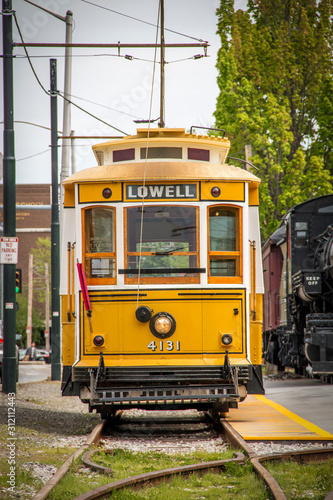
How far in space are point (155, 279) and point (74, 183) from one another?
5.61 feet

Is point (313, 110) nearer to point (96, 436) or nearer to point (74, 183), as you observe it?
point (74, 183)

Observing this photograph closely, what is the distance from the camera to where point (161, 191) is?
31.6 feet

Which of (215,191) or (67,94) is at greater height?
(67,94)

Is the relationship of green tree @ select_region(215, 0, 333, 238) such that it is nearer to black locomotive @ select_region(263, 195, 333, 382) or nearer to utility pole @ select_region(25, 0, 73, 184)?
black locomotive @ select_region(263, 195, 333, 382)

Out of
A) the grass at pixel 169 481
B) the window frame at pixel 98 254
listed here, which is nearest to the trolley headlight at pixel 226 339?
the window frame at pixel 98 254

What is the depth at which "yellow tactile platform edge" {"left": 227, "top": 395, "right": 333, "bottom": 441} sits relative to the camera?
8.87m

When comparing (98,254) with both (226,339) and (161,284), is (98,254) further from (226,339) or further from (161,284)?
(226,339)

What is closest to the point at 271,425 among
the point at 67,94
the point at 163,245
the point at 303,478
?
the point at 163,245

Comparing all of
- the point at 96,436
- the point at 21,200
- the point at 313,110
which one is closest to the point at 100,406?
the point at 96,436

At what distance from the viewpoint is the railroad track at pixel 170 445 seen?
6.07 m

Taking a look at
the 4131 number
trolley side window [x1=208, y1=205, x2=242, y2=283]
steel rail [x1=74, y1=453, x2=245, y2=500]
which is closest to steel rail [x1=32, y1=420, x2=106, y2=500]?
steel rail [x1=74, y1=453, x2=245, y2=500]

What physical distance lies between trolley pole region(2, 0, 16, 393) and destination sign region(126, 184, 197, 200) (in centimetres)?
572

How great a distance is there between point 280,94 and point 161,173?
55.9 ft

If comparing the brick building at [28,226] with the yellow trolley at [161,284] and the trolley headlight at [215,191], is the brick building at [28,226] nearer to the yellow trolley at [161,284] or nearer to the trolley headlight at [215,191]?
the yellow trolley at [161,284]
